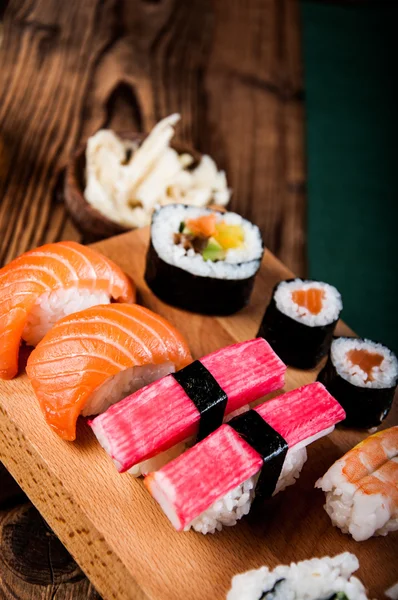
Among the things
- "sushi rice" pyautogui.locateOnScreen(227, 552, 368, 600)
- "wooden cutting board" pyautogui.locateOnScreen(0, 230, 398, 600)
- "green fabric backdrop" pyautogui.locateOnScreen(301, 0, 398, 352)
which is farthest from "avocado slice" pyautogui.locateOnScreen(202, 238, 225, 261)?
"green fabric backdrop" pyautogui.locateOnScreen(301, 0, 398, 352)

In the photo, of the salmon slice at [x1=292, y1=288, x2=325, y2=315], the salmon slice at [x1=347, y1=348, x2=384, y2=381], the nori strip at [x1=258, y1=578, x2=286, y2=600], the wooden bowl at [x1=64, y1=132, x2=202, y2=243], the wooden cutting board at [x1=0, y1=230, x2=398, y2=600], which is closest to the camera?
the nori strip at [x1=258, y1=578, x2=286, y2=600]

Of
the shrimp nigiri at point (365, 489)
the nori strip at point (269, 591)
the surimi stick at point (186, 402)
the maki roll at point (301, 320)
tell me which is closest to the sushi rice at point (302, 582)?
the nori strip at point (269, 591)

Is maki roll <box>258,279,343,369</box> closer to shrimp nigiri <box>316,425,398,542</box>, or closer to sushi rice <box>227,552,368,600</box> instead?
shrimp nigiri <box>316,425,398,542</box>

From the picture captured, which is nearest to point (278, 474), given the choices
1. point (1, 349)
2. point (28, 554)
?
point (28, 554)

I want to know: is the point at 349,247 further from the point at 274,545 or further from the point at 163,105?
the point at 274,545

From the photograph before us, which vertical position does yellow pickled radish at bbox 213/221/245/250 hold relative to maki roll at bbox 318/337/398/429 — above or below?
above

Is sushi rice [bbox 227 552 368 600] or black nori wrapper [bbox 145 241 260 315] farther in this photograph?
black nori wrapper [bbox 145 241 260 315]

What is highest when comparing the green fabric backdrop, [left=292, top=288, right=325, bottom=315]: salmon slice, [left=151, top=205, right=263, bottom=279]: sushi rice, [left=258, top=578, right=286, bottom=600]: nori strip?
[left=151, top=205, right=263, bottom=279]: sushi rice

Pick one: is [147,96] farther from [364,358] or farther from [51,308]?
[364,358]
